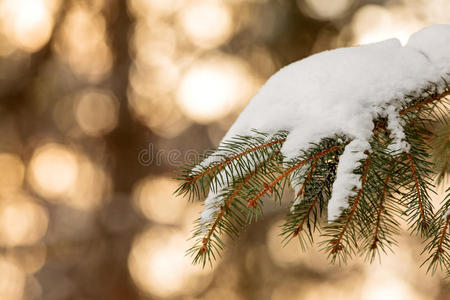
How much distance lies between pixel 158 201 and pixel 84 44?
216cm

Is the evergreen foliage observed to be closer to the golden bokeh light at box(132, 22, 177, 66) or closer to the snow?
the snow

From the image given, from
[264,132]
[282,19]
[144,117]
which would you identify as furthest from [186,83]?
[264,132]

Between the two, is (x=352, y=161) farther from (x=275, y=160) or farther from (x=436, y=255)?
(x=436, y=255)

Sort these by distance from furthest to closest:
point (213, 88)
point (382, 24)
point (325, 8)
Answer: point (325, 8), point (213, 88), point (382, 24)

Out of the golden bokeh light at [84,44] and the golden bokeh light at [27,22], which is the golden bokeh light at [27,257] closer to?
the golden bokeh light at [84,44]

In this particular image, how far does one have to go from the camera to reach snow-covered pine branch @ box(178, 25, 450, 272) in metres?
0.67

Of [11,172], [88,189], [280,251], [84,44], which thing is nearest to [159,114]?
[88,189]

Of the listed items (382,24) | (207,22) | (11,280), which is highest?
(382,24)

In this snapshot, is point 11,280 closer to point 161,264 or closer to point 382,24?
point 161,264

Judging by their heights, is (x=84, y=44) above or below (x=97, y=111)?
above

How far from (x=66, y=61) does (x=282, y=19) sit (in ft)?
8.78

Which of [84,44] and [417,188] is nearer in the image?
[417,188]

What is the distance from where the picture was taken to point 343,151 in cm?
70

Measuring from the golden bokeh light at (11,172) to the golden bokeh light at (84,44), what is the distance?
130 cm
